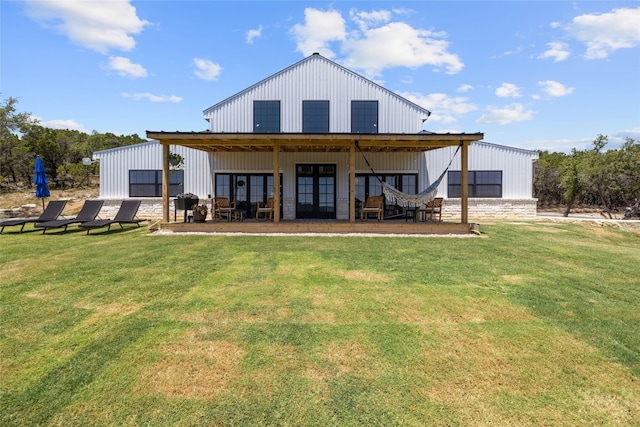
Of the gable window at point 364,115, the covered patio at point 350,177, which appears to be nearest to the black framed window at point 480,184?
the gable window at point 364,115

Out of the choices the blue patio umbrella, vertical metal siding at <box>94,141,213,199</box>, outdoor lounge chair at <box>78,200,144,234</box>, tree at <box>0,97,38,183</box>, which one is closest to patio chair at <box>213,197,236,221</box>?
outdoor lounge chair at <box>78,200,144,234</box>

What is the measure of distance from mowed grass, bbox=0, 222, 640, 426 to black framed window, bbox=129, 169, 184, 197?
27.5ft

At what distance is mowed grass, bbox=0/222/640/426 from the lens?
2.12 meters

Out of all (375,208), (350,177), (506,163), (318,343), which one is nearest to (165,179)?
(350,177)

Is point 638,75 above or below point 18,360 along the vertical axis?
above

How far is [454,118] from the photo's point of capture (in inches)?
→ 772

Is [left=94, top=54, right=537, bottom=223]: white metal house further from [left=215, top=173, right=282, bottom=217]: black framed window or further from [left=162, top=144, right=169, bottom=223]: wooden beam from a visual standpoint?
[left=162, top=144, right=169, bottom=223]: wooden beam

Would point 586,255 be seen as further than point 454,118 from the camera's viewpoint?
No

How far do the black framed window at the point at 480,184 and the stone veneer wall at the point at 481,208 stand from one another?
282 mm

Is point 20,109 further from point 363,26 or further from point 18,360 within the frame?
point 18,360

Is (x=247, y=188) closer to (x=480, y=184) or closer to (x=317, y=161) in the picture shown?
(x=317, y=161)

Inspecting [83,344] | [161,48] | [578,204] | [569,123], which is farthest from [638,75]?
[83,344]

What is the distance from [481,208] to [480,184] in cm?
101

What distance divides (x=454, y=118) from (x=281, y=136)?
14041 mm
